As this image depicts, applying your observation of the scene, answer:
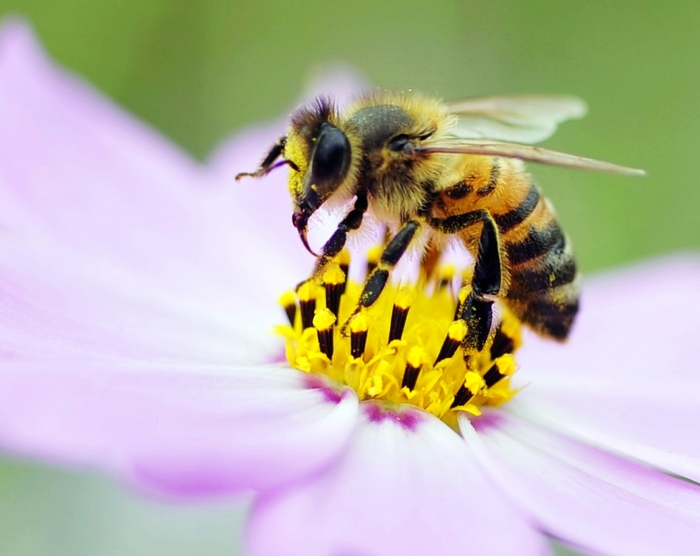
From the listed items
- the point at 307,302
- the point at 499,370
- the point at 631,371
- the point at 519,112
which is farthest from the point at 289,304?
the point at 631,371

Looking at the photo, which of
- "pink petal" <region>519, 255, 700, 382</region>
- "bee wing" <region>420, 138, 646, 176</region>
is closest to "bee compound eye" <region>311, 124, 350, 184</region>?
"bee wing" <region>420, 138, 646, 176</region>

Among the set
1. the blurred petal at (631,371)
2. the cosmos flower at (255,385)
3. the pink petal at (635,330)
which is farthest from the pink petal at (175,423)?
the pink petal at (635,330)

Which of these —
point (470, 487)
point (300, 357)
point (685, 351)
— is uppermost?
point (685, 351)

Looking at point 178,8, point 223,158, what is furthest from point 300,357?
point 178,8

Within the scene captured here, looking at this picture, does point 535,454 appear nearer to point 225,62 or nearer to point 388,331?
point 388,331

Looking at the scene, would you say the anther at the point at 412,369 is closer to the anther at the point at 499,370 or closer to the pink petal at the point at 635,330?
the anther at the point at 499,370

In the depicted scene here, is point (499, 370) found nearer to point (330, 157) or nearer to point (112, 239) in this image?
point (330, 157)
